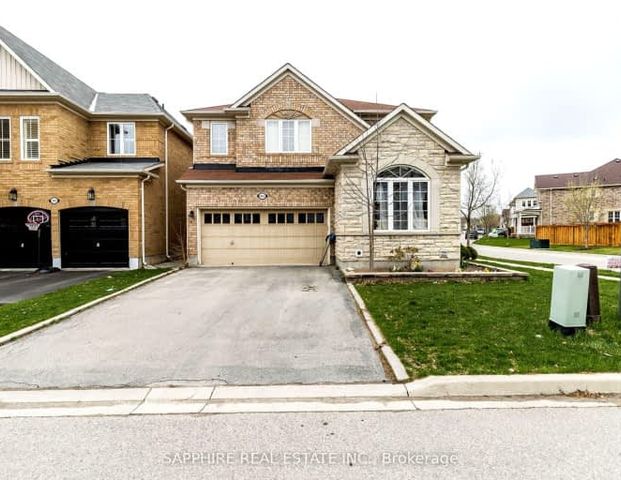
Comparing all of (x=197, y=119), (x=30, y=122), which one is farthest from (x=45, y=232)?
(x=197, y=119)

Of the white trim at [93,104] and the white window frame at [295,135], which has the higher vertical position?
the white trim at [93,104]

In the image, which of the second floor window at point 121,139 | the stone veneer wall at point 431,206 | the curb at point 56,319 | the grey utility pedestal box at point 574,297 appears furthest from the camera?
the second floor window at point 121,139

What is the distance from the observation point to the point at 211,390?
14.2 feet

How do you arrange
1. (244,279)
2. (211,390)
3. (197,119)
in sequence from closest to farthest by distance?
(211,390), (244,279), (197,119)

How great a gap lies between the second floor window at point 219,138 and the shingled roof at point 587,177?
36.9 metres

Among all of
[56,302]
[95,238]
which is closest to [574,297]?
[56,302]

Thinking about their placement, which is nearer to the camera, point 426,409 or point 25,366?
point 426,409

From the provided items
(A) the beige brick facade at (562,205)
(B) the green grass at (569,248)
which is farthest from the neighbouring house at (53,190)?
(A) the beige brick facade at (562,205)

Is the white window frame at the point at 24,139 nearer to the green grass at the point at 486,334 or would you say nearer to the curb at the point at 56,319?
the curb at the point at 56,319

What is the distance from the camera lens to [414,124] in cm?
1181

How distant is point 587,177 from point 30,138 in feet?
162

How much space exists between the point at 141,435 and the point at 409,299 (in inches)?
246

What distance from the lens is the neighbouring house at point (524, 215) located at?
55.5 m

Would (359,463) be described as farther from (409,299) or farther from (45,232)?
(45,232)
